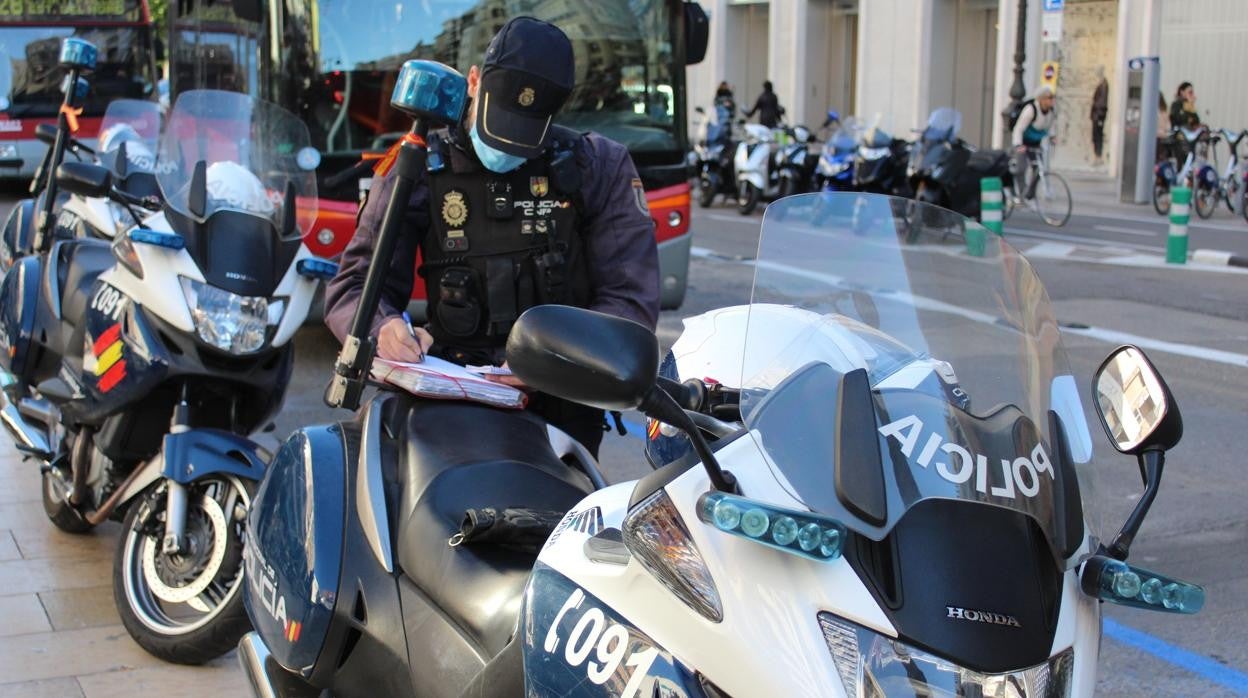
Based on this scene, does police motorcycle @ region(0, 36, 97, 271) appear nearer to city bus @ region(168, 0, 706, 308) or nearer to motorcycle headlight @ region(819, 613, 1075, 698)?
city bus @ region(168, 0, 706, 308)

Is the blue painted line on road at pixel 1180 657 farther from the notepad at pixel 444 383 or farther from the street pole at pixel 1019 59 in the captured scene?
the street pole at pixel 1019 59

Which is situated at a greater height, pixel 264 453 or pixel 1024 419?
pixel 1024 419

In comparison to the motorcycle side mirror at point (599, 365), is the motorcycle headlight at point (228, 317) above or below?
below

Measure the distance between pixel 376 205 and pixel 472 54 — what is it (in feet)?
19.7

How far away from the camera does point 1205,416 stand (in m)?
7.25

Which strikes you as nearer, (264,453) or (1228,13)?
(264,453)

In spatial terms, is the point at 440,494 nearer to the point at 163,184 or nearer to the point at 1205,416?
the point at 163,184

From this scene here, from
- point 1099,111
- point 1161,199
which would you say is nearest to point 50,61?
point 1161,199

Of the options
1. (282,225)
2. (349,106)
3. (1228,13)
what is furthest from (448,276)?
(1228,13)

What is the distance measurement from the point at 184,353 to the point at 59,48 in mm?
17753

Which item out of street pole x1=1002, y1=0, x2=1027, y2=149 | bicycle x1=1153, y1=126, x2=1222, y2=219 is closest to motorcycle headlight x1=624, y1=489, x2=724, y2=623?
bicycle x1=1153, y1=126, x2=1222, y2=219

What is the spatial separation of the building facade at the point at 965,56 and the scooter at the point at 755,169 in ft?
5.39

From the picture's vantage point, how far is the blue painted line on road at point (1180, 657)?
4.02 metres

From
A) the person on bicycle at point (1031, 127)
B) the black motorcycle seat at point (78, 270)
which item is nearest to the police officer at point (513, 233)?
the black motorcycle seat at point (78, 270)
